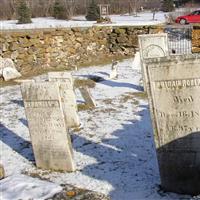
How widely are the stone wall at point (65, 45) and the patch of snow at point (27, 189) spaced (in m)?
12.1

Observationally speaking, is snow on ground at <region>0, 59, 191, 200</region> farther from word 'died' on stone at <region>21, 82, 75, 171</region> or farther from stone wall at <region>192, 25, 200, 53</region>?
stone wall at <region>192, 25, 200, 53</region>

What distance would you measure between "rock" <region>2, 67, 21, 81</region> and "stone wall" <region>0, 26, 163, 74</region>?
0.53m

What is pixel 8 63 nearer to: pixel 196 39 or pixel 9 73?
pixel 9 73

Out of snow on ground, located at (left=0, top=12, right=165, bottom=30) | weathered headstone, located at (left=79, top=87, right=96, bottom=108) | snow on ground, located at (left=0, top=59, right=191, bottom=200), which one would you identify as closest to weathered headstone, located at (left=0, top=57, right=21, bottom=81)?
snow on ground, located at (left=0, top=59, right=191, bottom=200)

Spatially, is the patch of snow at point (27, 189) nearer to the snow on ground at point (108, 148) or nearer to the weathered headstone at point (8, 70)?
the snow on ground at point (108, 148)

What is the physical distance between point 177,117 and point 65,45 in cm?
1139

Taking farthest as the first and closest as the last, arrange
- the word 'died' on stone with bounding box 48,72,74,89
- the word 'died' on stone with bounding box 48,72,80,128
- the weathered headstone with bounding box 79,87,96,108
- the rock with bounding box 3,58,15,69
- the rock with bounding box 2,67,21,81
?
the rock with bounding box 3,58,15,69 < the rock with bounding box 2,67,21,81 < the weathered headstone with bounding box 79,87,96,108 < the word 'died' on stone with bounding box 48,72,74,89 < the word 'died' on stone with bounding box 48,72,80,128

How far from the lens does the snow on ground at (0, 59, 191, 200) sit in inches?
247


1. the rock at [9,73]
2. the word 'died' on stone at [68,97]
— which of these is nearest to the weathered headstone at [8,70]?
the rock at [9,73]

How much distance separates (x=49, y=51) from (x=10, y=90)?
136 inches

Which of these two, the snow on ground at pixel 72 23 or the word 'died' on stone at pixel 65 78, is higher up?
the snow on ground at pixel 72 23

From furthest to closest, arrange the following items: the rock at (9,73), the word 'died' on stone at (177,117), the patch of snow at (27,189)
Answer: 1. the rock at (9,73)
2. the word 'died' on stone at (177,117)
3. the patch of snow at (27,189)

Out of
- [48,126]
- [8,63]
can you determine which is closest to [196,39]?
[8,63]

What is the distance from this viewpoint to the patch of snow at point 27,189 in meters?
3.13
